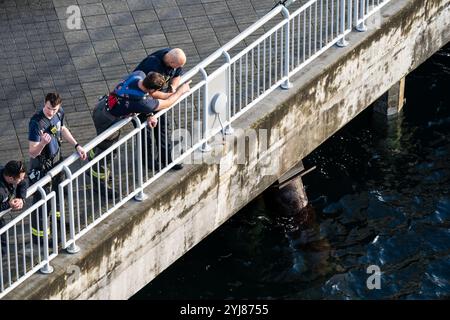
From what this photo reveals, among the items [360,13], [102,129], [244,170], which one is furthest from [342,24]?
[102,129]

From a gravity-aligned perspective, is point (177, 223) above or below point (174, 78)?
below

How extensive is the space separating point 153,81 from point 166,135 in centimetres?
90

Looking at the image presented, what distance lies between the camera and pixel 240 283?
1802 cm

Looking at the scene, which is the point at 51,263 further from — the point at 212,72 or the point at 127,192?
the point at 212,72

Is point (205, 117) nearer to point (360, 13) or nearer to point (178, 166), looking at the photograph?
point (178, 166)

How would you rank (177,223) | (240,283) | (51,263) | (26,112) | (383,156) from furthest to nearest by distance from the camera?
(383,156)
(240,283)
(26,112)
(177,223)
(51,263)

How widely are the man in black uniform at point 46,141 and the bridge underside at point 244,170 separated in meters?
0.67

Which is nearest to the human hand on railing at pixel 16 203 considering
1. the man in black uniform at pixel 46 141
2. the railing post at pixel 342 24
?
the man in black uniform at pixel 46 141

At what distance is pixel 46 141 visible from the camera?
47.9 feet

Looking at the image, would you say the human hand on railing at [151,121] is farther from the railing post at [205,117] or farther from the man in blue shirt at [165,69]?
the railing post at [205,117]

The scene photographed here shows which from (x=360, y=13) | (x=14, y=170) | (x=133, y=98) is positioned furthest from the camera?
(x=360, y=13)

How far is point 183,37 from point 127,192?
3.54m

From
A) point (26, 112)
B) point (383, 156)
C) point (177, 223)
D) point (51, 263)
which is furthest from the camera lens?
point (383, 156)
